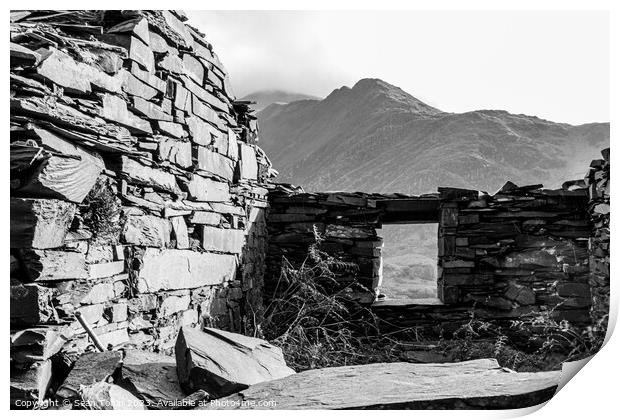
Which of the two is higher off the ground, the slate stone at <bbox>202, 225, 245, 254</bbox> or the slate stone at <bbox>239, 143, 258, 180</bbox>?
the slate stone at <bbox>239, 143, 258, 180</bbox>

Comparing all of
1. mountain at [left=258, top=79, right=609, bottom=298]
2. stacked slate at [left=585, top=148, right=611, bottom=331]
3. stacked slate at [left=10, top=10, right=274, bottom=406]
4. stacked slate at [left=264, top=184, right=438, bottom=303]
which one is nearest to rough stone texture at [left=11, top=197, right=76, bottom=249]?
stacked slate at [left=10, top=10, right=274, bottom=406]

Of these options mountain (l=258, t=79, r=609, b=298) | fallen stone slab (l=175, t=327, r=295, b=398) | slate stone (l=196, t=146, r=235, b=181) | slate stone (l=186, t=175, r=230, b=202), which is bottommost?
fallen stone slab (l=175, t=327, r=295, b=398)

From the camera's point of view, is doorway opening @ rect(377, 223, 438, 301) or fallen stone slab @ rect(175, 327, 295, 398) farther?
doorway opening @ rect(377, 223, 438, 301)

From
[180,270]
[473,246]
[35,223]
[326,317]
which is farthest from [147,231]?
[473,246]

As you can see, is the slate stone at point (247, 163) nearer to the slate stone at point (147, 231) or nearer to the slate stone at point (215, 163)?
the slate stone at point (215, 163)

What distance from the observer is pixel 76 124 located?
3031 mm

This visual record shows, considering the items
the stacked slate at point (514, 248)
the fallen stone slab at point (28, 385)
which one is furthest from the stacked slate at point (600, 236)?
the fallen stone slab at point (28, 385)

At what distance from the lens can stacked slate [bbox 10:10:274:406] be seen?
274 centimetres

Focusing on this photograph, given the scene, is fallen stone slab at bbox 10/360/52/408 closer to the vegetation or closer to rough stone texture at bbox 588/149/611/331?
the vegetation

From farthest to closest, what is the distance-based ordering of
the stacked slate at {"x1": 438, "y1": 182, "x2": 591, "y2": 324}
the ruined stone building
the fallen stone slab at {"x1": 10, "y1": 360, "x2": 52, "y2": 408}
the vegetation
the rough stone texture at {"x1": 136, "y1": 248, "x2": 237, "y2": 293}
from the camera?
the stacked slate at {"x1": 438, "y1": 182, "x2": 591, "y2": 324}, the rough stone texture at {"x1": 136, "y1": 248, "x2": 237, "y2": 293}, the vegetation, the ruined stone building, the fallen stone slab at {"x1": 10, "y1": 360, "x2": 52, "y2": 408}

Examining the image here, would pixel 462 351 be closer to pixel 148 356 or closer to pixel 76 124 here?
pixel 148 356

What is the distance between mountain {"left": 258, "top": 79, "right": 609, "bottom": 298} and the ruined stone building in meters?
1.50

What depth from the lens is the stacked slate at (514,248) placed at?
6.00 meters

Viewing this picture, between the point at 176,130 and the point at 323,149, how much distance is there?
4823 mm
